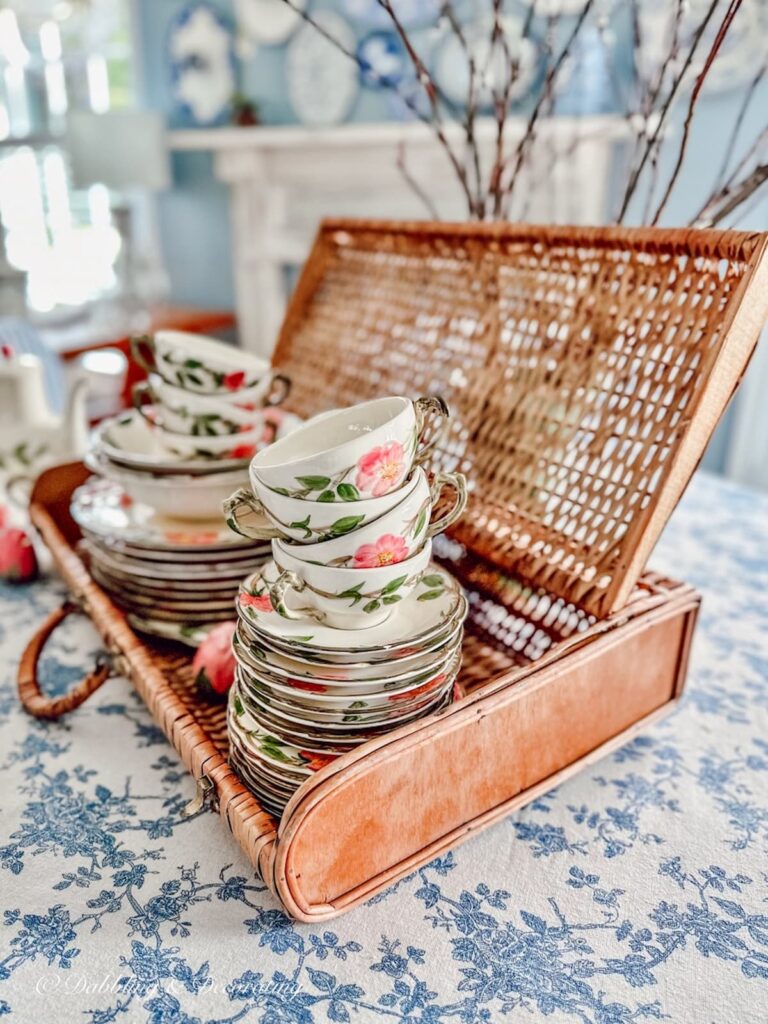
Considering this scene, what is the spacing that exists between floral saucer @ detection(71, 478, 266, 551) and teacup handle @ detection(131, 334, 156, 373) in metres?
0.16

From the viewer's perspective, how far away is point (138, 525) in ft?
3.07

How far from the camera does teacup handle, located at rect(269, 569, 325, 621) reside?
25.2 inches

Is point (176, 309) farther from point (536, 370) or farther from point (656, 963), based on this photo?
point (656, 963)

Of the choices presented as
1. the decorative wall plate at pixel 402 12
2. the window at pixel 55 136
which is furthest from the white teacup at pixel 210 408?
the window at pixel 55 136

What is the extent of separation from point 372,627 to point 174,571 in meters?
0.32

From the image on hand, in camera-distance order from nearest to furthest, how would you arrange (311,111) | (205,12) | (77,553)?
(77,553) < (311,111) < (205,12)

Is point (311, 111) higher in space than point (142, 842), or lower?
higher

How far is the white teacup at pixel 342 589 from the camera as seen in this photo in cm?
62

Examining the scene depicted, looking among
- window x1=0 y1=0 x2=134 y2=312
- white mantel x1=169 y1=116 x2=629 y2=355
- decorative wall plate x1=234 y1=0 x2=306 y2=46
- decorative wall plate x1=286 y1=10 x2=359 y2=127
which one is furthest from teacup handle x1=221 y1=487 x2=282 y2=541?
window x1=0 y1=0 x2=134 y2=312

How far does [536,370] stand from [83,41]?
3.76 m

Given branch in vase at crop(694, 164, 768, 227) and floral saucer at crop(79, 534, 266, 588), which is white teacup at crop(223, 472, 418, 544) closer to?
floral saucer at crop(79, 534, 266, 588)

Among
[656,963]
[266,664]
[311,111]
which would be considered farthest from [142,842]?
[311,111]

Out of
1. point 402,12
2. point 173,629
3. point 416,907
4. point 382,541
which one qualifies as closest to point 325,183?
point 402,12

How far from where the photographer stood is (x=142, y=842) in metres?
0.66
